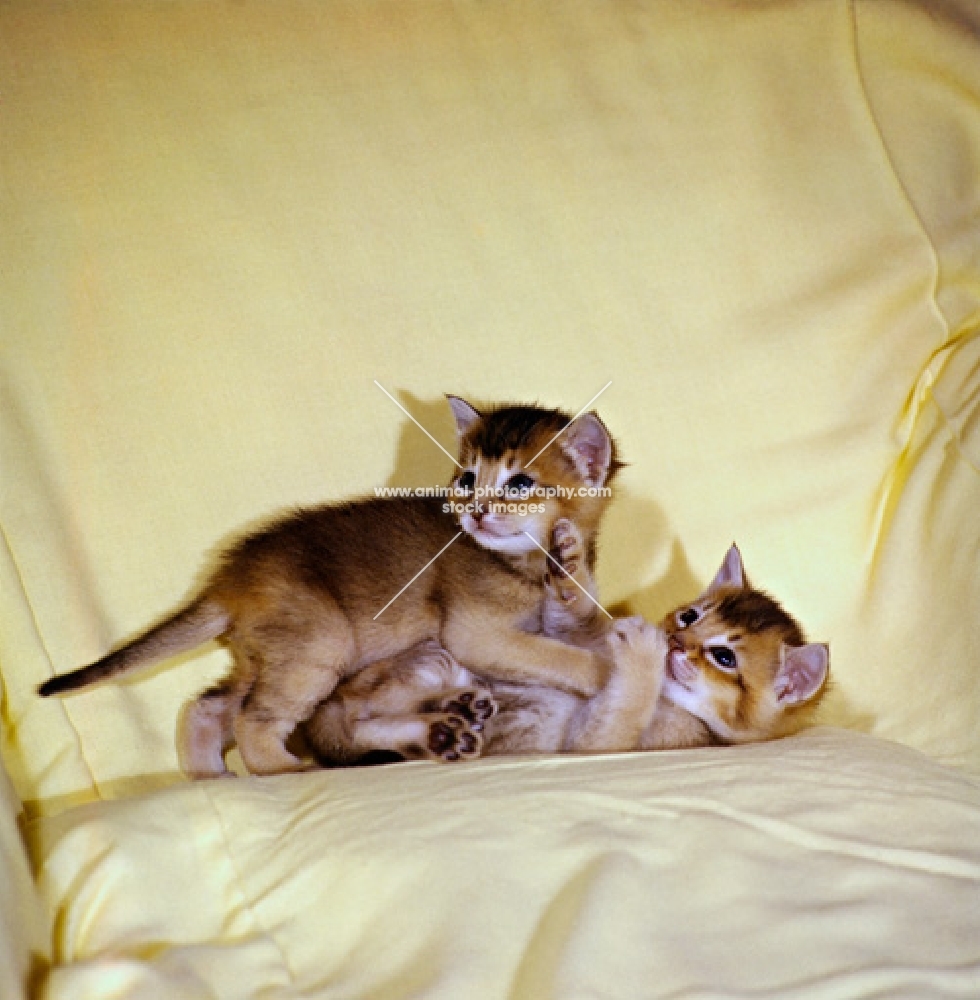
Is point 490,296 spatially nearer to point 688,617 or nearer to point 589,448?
point 589,448

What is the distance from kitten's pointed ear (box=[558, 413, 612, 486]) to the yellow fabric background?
187mm

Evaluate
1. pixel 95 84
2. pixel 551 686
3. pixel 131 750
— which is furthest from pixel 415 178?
pixel 131 750

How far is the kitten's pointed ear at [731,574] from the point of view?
1.48 m

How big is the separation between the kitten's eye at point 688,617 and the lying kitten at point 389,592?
0.11 m

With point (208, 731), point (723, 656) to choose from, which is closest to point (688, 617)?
point (723, 656)

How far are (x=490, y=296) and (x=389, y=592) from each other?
415 millimetres

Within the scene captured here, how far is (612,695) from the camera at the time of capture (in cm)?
138

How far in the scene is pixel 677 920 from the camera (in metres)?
1.05

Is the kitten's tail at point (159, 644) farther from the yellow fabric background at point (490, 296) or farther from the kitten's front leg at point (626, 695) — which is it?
the kitten's front leg at point (626, 695)

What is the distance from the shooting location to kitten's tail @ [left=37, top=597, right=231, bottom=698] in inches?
50.6

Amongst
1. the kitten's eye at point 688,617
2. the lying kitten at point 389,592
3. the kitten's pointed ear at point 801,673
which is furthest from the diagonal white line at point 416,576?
the kitten's pointed ear at point 801,673

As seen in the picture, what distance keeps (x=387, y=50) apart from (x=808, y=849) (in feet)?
3.48

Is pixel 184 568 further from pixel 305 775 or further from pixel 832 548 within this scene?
pixel 832 548

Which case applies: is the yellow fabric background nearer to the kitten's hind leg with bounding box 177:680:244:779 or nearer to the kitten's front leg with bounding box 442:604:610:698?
the kitten's hind leg with bounding box 177:680:244:779
